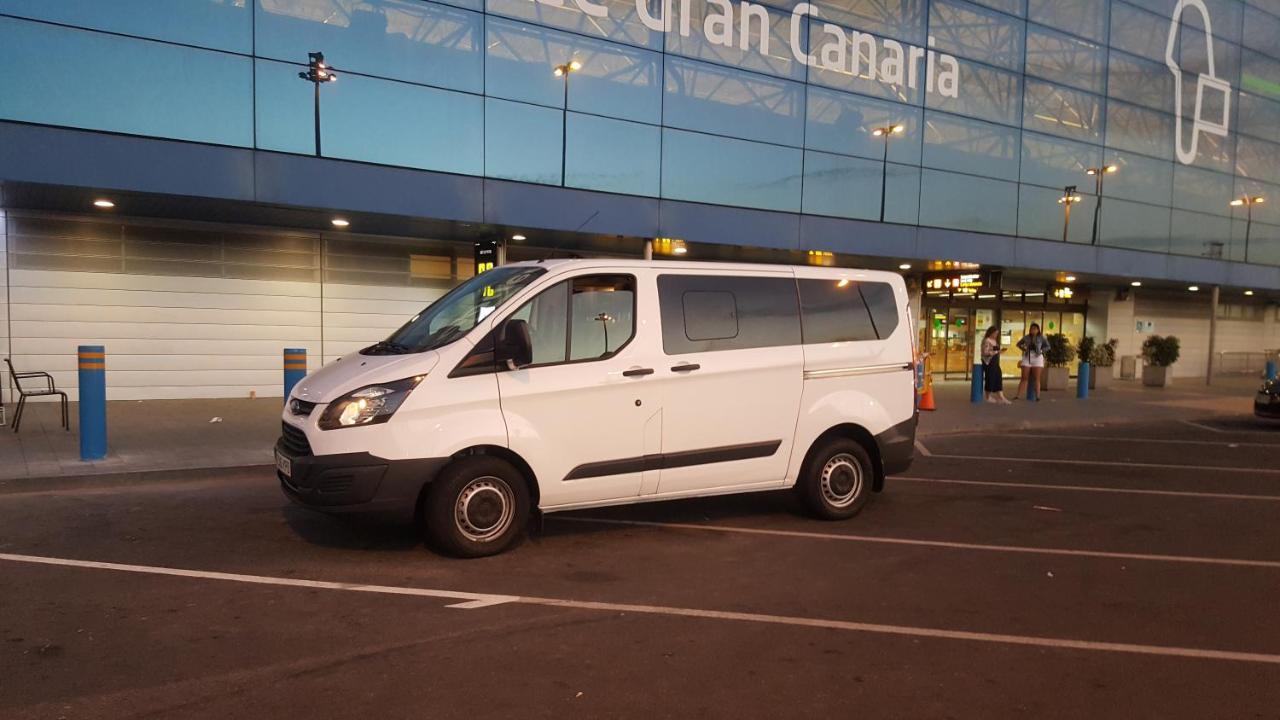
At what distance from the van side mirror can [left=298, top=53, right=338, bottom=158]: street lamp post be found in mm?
9921

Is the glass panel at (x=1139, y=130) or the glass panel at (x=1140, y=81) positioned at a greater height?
the glass panel at (x=1140, y=81)

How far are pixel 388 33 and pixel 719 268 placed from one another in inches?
425

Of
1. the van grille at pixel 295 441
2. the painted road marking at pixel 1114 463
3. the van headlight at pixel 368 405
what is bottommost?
the painted road marking at pixel 1114 463

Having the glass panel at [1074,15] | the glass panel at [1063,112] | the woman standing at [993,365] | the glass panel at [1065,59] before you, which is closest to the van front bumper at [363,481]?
the woman standing at [993,365]

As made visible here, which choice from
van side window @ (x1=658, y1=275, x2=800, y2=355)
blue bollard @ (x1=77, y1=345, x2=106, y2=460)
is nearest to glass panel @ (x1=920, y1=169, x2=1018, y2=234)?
van side window @ (x1=658, y1=275, x2=800, y2=355)

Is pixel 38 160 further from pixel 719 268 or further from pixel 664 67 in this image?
pixel 664 67

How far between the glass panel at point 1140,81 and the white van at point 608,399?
22082 millimetres

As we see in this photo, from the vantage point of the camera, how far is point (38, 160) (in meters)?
11.4

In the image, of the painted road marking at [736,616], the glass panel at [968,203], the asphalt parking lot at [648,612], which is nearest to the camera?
the asphalt parking lot at [648,612]

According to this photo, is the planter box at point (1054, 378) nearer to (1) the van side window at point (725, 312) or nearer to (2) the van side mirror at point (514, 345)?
(1) the van side window at point (725, 312)

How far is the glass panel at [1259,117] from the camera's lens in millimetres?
28469

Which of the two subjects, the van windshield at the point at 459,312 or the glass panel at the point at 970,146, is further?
the glass panel at the point at 970,146

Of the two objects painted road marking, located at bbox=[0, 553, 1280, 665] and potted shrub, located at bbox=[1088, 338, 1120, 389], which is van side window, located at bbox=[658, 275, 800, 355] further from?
potted shrub, located at bbox=[1088, 338, 1120, 389]

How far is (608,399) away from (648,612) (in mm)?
1759
